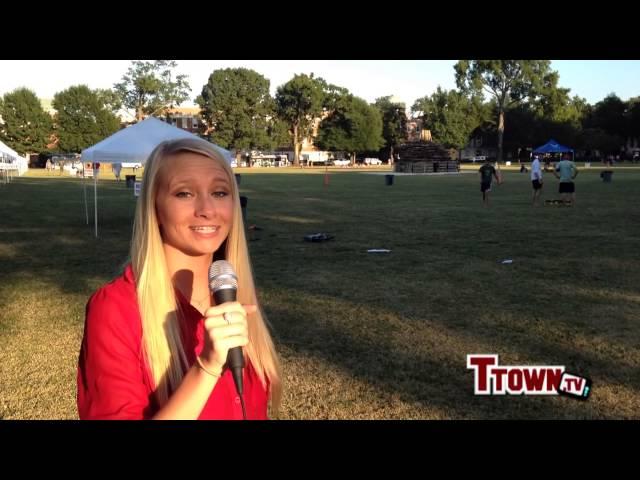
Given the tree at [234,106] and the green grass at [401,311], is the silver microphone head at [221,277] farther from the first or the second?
the tree at [234,106]

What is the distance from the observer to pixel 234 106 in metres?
95.4

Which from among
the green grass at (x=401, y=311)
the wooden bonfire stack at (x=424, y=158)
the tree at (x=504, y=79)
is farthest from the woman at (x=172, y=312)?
the tree at (x=504, y=79)

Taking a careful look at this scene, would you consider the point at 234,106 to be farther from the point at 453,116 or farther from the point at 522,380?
the point at 522,380

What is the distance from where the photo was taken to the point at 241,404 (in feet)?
5.48

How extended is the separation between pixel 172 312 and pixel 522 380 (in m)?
4.31

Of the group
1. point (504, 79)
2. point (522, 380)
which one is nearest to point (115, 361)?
point (522, 380)

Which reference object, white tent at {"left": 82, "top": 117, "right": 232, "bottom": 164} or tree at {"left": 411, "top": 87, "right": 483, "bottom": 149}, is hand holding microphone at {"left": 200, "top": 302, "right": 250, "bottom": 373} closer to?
white tent at {"left": 82, "top": 117, "right": 232, "bottom": 164}

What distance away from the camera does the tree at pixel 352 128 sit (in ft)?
337

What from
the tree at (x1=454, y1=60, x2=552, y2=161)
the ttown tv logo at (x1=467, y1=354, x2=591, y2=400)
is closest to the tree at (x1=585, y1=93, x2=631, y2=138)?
the tree at (x1=454, y1=60, x2=552, y2=161)

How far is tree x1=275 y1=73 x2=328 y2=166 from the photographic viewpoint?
101062 mm

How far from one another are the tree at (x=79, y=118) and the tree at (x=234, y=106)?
16004mm

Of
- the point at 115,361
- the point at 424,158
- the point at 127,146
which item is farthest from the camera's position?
the point at 424,158

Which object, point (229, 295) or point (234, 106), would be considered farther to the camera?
point (234, 106)

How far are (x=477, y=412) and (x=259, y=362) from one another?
9.17ft
